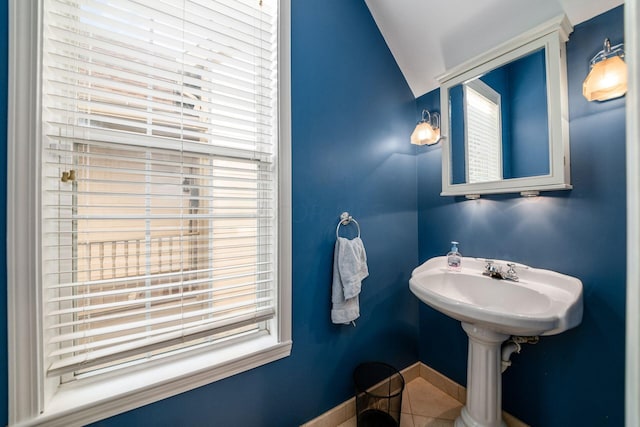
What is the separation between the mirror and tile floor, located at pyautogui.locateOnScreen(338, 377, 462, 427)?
1.27m

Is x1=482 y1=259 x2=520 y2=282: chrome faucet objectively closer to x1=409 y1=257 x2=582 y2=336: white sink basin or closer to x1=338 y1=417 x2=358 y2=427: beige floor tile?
x1=409 y1=257 x2=582 y2=336: white sink basin

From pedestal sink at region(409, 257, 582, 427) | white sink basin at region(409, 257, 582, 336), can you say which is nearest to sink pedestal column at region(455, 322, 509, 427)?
pedestal sink at region(409, 257, 582, 427)

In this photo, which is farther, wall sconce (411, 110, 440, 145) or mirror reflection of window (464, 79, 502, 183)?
wall sconce (411, 110, 440, 145)

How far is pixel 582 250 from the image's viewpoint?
1051 mm

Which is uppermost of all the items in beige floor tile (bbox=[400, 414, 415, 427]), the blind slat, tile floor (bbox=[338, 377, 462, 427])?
the blind slat

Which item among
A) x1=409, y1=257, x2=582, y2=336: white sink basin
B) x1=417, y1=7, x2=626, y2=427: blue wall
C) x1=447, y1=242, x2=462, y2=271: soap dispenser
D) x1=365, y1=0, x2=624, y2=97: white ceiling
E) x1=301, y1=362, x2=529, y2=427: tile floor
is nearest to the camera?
x1=409, y1=257, x2=582, y2=336: white sink basin

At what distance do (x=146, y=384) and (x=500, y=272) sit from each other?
1.63m

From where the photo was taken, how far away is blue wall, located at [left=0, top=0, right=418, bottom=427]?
3.62ft

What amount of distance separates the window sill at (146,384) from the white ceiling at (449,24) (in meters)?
1.82

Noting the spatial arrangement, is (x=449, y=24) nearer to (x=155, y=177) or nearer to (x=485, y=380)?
(x=155, y=177)

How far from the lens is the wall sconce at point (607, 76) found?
873mm

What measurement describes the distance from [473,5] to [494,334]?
62.4 inches

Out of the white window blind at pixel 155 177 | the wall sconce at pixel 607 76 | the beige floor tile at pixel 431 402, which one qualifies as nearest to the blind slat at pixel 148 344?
the white window blind at pixel 155 177

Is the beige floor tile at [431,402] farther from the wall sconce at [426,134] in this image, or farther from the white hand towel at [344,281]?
the wall sconce at [426,134]
